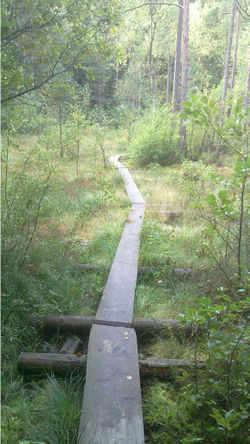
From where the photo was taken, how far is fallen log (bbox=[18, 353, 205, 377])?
254cm

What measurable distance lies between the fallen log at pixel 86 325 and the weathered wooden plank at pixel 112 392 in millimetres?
279

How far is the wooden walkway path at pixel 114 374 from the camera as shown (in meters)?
1.84

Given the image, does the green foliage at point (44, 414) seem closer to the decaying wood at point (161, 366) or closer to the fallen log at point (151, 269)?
the decaying wood at point (161, 366)

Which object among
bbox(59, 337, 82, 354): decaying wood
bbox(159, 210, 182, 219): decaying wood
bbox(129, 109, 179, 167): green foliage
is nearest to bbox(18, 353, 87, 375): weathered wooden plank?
bbox(59, 337, 82, 354): decaying wood

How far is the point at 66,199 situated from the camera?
707 centimetres

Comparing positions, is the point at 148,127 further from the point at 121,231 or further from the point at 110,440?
the point at 110,440

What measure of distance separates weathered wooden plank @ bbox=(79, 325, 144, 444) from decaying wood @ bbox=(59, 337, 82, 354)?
1.00 feet

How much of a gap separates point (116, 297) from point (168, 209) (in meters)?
3.80

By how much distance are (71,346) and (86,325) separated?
0.22 meters

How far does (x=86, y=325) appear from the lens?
10.1 ft

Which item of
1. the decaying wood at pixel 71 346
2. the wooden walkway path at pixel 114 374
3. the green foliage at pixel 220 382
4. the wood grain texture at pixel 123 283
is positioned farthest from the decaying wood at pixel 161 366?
the decaying wood at pixel 71 346

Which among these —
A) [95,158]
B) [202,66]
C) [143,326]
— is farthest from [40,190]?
[202,66]

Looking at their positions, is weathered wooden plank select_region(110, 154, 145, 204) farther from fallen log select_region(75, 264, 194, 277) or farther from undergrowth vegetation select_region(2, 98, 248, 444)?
fallen log select_region(75, 264, 194, 277)

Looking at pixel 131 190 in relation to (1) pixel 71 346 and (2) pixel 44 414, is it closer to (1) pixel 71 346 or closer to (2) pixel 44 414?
(1) pixel 71 346
